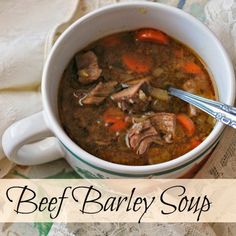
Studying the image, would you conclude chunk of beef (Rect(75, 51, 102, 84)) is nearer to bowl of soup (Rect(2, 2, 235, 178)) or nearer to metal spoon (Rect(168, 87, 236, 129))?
bowl of soup (Rect(2, 2, 235, 178))

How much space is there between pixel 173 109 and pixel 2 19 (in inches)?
15.9

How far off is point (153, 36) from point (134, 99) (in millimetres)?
146

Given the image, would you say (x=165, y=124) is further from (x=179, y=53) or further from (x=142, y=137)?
(x=179, y=53)

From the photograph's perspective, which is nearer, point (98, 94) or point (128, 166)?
point (128, 166)

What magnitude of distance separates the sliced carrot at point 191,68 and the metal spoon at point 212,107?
0.05 meters

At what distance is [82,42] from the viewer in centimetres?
104

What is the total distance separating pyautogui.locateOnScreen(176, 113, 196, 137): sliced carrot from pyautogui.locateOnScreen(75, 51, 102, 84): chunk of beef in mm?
155

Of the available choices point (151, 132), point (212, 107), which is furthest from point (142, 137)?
point (212, 107)

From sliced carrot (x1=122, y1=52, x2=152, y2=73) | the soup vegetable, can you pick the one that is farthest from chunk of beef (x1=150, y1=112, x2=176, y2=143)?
sliced carrot (x1=122, y1=52, x2=152, y2=73)

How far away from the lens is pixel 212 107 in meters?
0.95

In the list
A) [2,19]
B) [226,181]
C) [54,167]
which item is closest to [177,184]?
[226,181]

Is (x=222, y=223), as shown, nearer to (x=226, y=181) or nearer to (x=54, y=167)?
(x=226, y=181)

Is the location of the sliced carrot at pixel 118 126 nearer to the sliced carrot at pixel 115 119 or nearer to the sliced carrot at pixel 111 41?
the sliced carrot at pixel 115 119

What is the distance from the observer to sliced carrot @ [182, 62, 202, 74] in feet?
3.36
